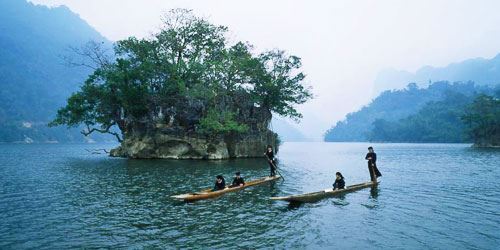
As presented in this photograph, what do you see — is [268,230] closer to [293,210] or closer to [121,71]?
[293,210]

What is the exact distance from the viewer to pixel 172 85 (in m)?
58.2

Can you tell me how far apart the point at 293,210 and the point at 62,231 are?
10.7 metres

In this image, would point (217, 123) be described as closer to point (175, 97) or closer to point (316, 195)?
point (175, 97)

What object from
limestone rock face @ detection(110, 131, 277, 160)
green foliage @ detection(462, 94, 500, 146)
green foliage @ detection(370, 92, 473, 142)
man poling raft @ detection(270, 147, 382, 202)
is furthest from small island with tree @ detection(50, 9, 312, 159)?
green foliage @ detection(370, 92, 473, 142)

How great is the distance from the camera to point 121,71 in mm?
58000

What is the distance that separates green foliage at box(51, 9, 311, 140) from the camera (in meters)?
57.7

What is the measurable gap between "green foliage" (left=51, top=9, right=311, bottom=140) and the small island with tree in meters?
0.15

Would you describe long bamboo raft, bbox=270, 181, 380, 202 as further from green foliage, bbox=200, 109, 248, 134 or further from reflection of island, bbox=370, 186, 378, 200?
green foliage, bbox=200, 109, 248, 134

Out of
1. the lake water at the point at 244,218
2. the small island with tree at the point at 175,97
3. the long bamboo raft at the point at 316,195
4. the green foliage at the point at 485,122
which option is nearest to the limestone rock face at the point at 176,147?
the small island with tree at the point at 175,97

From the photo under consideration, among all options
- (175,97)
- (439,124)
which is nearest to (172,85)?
(175,97)

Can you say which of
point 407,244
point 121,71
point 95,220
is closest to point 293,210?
point 407,244

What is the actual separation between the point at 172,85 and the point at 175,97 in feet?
6.55

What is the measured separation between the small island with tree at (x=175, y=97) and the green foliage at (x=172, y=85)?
15 cm

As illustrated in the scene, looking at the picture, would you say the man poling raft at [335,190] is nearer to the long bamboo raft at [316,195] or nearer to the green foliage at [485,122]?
the long bamboo raft at [316,195]
